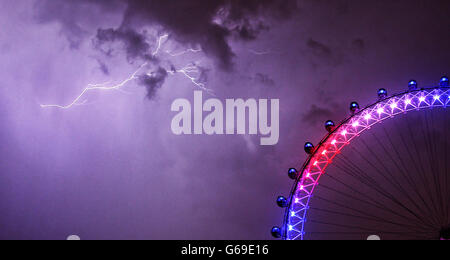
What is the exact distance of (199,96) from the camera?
1264 cm

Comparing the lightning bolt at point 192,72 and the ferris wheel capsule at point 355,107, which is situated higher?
the lightning bolt at point 192,72

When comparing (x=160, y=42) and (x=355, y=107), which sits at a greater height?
(x=160, y=42)

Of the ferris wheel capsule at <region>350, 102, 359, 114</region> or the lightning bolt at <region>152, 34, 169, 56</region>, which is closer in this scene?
the ferris wheel capsule at <region>350, 102, 359, 114</region>

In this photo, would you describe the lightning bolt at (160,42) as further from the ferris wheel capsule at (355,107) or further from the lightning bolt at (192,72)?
the ferris wheel capsule at (355,107)

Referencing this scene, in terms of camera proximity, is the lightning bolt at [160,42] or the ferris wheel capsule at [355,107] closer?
the ferris wheel capsule at [355,107]

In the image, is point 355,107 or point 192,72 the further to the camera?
point 192,72

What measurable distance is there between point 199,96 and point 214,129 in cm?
110

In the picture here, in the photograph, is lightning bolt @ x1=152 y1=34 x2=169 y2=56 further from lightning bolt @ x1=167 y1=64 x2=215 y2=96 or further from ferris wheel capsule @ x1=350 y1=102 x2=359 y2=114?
ferris wheel capsule @ x1=350 y1=102 x2=359 y2=114

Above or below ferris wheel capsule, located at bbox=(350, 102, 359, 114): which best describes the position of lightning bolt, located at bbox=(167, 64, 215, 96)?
above

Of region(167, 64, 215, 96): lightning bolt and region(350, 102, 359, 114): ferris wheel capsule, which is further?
region(167, 64, 215, 96): lightning bolt

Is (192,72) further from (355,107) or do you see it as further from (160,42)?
(355,107)
